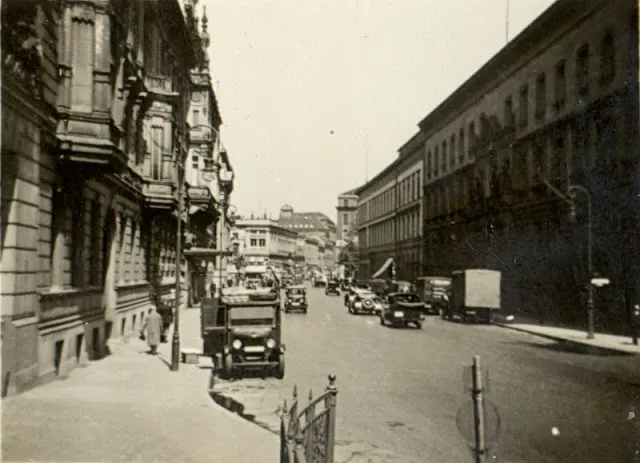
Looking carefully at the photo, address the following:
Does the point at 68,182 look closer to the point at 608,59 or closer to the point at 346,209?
the point at 608,59

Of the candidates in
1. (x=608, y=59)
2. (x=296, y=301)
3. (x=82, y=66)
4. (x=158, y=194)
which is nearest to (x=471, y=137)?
(x=296, y=301)

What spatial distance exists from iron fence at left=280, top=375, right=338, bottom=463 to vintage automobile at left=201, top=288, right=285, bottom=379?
33.8 ft

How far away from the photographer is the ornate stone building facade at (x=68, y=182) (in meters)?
13.2

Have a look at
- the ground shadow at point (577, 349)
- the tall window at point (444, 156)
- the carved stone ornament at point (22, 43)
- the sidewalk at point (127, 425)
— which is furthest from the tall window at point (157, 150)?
the tall window at point (444, 156)

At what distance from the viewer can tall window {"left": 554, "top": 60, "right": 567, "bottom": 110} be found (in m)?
36.1

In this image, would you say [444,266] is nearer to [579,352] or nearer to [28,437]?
[579,352]

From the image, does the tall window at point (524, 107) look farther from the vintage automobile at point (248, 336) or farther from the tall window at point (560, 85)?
the vintage automobile at point (248, 336)

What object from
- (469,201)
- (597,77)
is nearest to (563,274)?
(597,77)

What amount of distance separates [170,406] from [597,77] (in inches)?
1025

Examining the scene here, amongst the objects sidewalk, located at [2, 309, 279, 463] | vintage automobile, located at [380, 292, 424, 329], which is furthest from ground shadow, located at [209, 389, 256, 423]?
vintage automobile, located at [380, 292, 424, 329]

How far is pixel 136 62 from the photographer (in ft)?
81.2

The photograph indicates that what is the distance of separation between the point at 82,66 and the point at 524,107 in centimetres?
3120

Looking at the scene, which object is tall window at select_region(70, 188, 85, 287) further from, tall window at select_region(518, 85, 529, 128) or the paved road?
tall window at select_region(518, 85, 529, 128)

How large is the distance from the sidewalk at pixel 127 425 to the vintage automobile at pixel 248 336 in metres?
1.32
